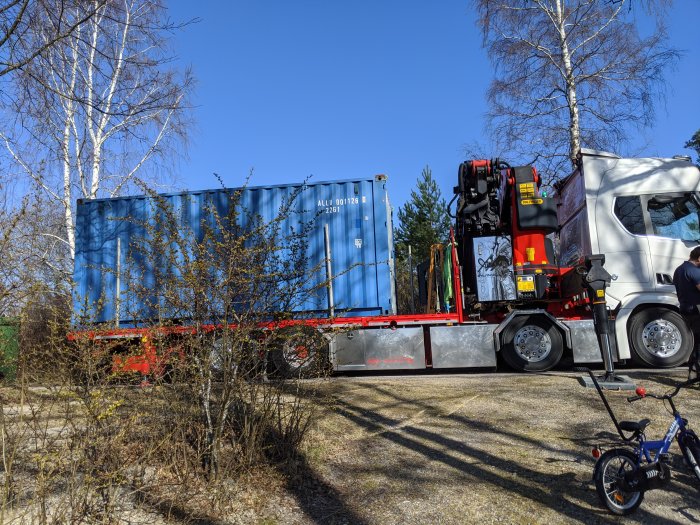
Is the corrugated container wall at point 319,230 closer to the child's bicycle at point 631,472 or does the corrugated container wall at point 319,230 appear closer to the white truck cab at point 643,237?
the white truck cab at point 643,237

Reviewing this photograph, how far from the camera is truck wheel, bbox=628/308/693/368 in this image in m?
7.76

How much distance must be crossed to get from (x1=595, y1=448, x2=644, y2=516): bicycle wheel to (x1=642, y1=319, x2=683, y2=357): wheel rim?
5.21 meters

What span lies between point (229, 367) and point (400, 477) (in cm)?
157

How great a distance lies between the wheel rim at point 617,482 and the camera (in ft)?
10.8

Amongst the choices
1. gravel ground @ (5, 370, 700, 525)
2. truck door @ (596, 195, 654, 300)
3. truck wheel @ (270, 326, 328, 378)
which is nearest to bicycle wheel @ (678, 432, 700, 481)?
gravel ground @ (5, 370, 700, 525)

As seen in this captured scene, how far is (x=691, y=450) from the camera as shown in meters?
3.53

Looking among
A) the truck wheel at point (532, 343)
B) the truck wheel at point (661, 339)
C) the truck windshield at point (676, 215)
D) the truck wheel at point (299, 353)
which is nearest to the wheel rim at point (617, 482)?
the truck wheel at point (299, 353)

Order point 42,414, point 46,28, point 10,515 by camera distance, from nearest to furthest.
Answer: point 10,515 → point 42,414 → point 46,28

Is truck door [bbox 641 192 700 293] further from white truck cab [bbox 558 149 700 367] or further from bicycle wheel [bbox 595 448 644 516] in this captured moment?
bicycle wheel [bbox 595 448 644 516]

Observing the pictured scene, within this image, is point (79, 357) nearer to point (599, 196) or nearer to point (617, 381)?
point (617, 381)

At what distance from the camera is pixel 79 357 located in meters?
3.05

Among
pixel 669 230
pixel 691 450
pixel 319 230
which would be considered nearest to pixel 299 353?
pixel 691 450

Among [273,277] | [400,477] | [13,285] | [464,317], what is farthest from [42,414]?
[464,317]

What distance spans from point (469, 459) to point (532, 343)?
445 cm
